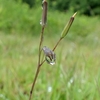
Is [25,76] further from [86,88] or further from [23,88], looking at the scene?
[86,88]

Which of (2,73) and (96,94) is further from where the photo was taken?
(2,73)

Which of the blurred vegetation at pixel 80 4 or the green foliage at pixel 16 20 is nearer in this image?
the blurred vegetation at pixel 80 4

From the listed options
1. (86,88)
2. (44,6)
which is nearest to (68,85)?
(86,88)

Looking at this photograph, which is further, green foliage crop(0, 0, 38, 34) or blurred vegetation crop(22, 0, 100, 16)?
green foliage crop(0, 0, 38, 34)

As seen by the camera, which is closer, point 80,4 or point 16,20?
point 80,4

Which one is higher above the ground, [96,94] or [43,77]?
[96,94]

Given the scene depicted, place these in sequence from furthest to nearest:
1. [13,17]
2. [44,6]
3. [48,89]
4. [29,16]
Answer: [29,16], [13,17], [48,89], [44,6]

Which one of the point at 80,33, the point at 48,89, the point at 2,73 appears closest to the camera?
the point at 48,89

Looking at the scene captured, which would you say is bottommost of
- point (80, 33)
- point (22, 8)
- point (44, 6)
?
point (80, 33)

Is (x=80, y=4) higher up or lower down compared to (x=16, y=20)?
higher up
